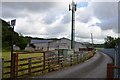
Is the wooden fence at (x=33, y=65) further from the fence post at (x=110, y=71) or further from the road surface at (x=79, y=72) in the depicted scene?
the fence post at (x=110, y=71)

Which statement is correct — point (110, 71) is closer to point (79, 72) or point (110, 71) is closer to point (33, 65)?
point (33, 65)

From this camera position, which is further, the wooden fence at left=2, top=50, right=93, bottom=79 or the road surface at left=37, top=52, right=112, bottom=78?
the road surface at left=37, top=52, right=112, bottom=78

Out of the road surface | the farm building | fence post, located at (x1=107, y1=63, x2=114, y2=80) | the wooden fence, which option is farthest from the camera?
the farm building

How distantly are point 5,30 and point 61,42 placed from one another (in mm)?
24024

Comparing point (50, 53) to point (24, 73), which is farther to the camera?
point (50, 53)

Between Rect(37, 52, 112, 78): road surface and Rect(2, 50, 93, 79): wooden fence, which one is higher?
Rect(2, 50, 93, 79): wooden fence

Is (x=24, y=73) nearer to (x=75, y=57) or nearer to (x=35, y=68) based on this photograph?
(x=35, y=68)

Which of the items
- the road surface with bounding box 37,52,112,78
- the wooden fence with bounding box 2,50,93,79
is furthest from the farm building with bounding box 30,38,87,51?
the wooden fence with bounding box 2,50,93,79

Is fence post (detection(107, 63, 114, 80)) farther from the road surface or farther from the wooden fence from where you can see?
the wooden fence

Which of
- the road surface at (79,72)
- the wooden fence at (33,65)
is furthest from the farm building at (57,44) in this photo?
the wooden fence at (33,65)

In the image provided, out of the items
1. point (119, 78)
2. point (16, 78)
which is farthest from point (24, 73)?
point (119, 78)

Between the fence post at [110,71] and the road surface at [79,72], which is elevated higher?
the fence post at [110,71]

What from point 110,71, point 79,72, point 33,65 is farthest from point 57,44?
point 110,71

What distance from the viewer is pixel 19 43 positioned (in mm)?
97750
